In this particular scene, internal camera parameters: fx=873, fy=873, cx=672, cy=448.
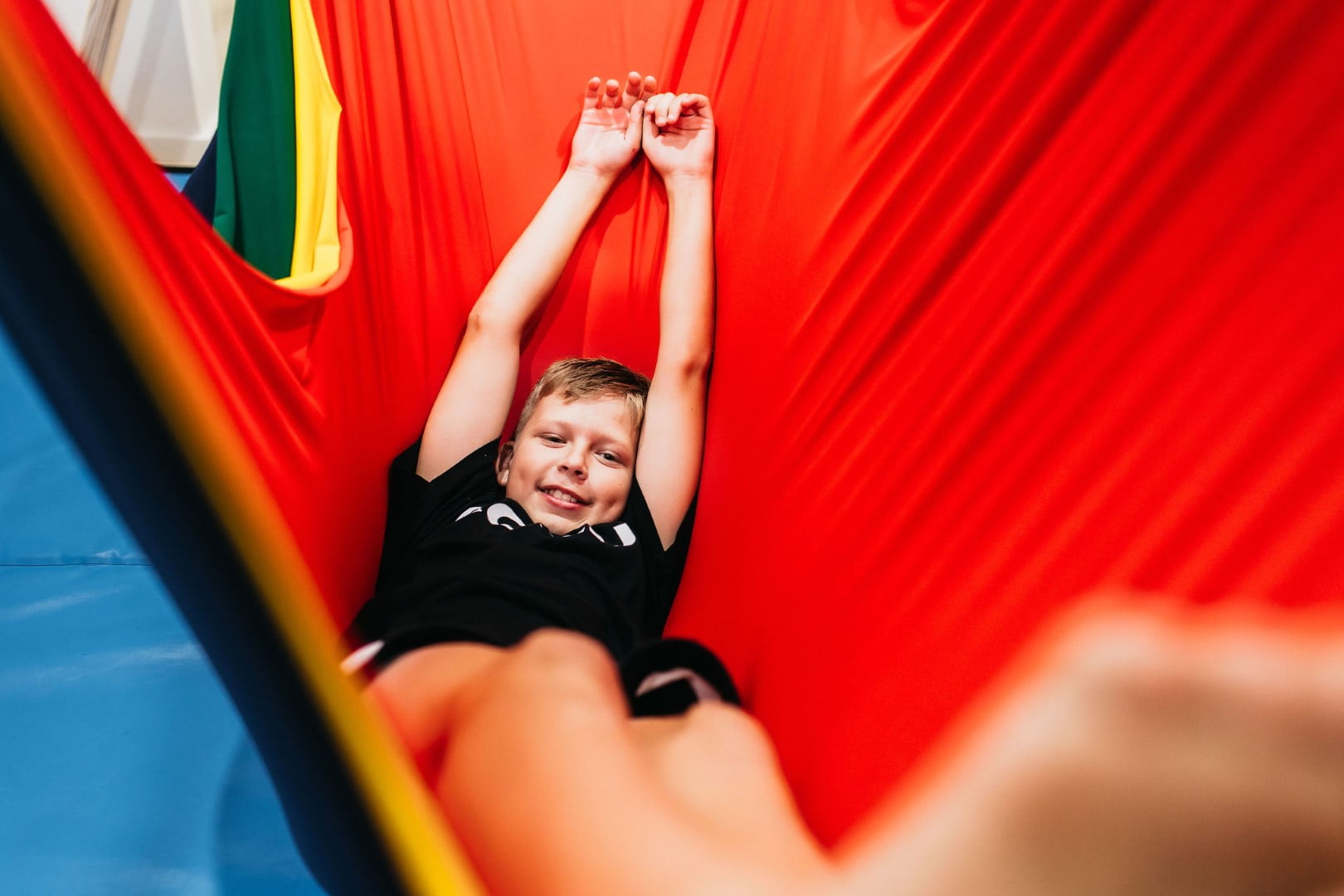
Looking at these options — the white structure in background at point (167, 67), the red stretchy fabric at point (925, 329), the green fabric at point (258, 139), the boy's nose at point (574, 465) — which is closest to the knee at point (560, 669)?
the red stretchy fabric at point (925, 329)

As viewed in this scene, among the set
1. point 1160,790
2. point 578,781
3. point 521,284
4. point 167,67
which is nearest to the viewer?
point 1160,790

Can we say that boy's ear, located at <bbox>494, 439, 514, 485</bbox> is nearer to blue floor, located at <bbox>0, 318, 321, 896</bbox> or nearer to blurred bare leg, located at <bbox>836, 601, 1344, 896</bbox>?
blue floor, located at <bbox>0, 318, 321, 896</bbox>

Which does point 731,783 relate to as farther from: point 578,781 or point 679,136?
point 679,136

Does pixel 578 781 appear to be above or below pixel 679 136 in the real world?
below

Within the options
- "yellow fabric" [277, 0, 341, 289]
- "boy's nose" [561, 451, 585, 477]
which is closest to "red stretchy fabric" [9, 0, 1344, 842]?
"yellow fabric" [277, 0, 341, 289]

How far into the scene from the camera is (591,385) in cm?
89

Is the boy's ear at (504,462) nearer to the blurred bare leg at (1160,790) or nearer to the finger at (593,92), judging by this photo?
A: the finger at (593,92)

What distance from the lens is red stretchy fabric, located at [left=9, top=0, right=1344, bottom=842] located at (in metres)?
0.49

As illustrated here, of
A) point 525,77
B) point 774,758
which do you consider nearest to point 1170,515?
point 774,758

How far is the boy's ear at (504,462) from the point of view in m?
0.91

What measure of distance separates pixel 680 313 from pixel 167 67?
4.81 ft

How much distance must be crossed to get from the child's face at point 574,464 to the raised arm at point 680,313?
3cm

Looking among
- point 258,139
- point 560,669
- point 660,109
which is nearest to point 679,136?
point 660,109

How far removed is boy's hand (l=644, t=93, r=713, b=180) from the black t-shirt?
0.38 metres
